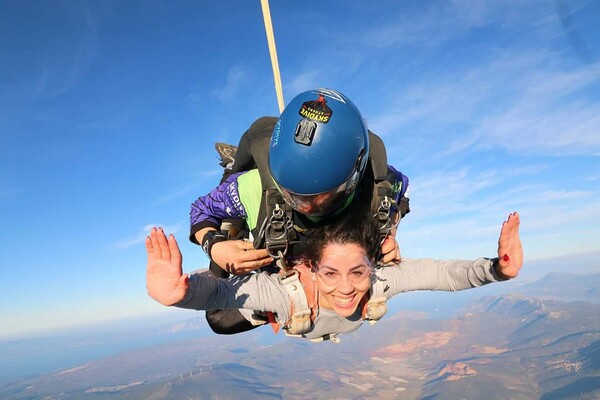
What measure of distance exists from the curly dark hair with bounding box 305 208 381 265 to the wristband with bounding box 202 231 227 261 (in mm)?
763

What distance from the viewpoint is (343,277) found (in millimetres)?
3334

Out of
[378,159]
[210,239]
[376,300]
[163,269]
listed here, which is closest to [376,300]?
[376,300]

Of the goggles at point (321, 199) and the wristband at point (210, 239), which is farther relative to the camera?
the wristband at point (210, 239)

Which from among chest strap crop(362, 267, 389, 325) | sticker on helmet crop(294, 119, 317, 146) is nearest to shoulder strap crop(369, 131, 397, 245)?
chest strap crop(362, 267, 389, 325)

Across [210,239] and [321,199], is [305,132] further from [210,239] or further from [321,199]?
[210,239]

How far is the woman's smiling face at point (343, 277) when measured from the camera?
3.31m

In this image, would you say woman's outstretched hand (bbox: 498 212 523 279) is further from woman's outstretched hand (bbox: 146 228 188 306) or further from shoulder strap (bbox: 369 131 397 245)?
woman's outstretched hand (bbox: 146 228 188 306)

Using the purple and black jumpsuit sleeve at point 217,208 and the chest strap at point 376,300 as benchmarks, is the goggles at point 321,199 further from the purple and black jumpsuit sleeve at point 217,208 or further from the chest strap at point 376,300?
the chest strap at point 376,300

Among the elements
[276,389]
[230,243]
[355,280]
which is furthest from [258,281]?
[276,389]

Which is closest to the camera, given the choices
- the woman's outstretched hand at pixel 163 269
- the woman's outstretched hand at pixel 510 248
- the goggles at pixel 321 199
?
the woman's outstretched hand at pixel 163 269

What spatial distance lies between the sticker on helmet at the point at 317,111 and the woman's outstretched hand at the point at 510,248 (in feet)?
5.84

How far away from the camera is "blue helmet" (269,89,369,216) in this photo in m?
2.52

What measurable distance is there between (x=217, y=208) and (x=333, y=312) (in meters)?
1.47

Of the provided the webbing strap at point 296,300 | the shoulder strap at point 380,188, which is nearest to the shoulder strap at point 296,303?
the webbing strap at point 296,300
